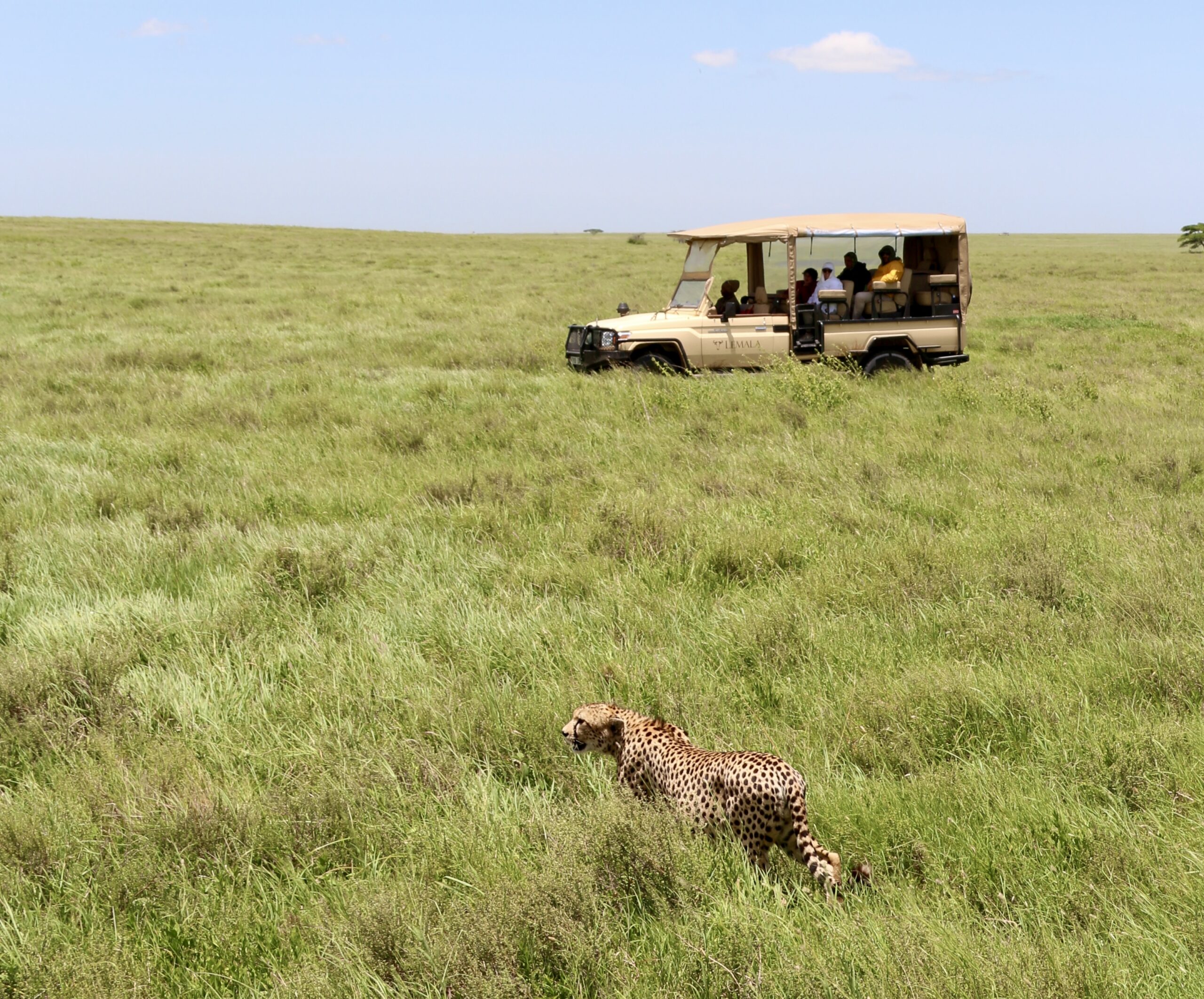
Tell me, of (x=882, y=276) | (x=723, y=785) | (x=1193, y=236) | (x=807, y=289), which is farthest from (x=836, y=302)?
(x=1193, y=236)

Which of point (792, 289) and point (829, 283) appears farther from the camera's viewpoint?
point (829, 283)

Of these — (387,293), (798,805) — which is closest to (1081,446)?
(798,805)

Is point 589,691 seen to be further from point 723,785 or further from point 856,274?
point 856,274

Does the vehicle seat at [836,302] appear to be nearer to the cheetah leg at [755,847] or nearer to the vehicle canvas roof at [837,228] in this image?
the vehicle canvas roof at [837,228]

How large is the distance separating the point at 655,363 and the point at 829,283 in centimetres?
248

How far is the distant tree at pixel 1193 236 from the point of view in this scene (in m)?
69.1

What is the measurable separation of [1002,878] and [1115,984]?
1.75 feet

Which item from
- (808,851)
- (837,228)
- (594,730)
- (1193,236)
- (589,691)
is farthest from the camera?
(1193,236)

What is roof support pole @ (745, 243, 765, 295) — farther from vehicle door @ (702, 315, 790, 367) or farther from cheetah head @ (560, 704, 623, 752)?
cheetah head @ (560, 704, 623, 752)

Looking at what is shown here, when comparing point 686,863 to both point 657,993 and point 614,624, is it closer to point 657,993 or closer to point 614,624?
point 657,993

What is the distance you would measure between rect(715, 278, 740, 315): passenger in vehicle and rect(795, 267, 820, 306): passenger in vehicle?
0.78 m

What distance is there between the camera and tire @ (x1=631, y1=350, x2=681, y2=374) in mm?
12305

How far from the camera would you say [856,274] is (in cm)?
1323

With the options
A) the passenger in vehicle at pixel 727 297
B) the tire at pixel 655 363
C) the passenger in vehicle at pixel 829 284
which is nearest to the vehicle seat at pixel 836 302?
the passenger in vehicle at pixel 829 284
